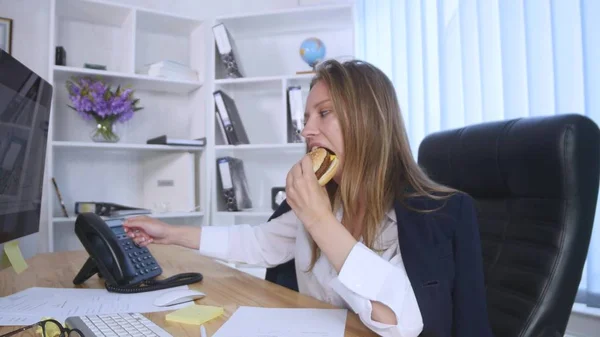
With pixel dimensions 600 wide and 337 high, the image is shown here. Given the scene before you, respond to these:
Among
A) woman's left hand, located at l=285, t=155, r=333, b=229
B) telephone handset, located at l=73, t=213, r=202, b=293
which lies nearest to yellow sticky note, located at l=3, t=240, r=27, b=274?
telephone handset, located at l=73, t=213, r=202, b=293

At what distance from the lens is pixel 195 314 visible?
71cm

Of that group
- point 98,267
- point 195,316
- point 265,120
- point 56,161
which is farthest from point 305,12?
point 195,316

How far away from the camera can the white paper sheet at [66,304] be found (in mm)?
702

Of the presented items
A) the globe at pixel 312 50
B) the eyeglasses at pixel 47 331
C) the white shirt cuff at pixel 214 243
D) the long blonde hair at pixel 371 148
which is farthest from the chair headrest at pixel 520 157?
the globe at pixel 312 50

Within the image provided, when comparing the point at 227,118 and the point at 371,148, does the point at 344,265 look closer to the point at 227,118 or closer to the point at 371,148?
the point at 371,148

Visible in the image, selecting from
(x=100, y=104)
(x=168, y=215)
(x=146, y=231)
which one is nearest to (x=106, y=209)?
(x=168, y=215)

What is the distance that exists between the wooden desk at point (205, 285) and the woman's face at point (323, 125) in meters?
0.31

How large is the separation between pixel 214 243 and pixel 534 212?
32.3 inches

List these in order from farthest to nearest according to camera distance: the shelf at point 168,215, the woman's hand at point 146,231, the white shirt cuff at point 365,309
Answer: the shelf at point 168,215, the woman's hand at point 146,231, the white shirt cuff at point 365,309

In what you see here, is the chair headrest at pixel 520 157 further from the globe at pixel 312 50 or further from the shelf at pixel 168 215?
the shelf at pixel 168 215

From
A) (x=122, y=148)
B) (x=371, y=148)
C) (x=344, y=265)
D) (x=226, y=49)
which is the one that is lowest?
(x=344, y=265)

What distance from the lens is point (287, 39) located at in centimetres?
254

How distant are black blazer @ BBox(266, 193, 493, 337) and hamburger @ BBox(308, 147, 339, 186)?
17 centimetres

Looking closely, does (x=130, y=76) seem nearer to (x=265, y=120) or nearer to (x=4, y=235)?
(x=265, y=120)
